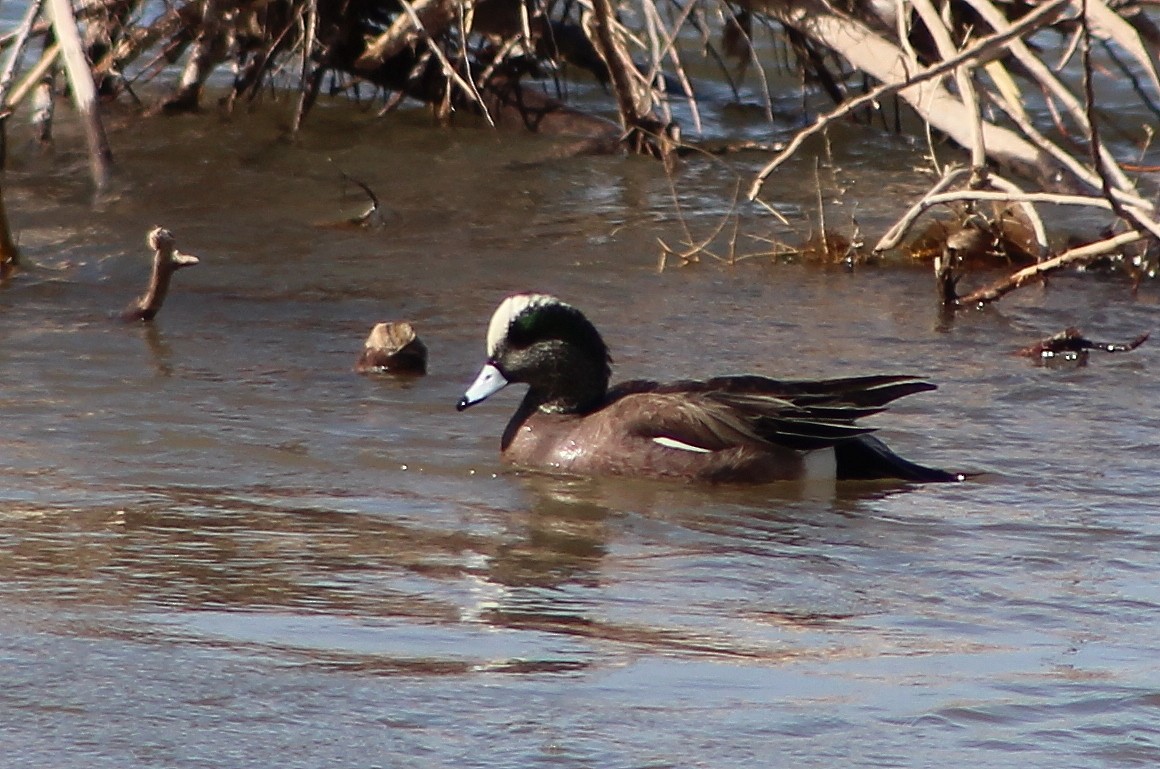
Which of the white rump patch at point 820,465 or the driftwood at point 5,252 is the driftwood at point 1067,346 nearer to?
the white rump patch at point 820,465

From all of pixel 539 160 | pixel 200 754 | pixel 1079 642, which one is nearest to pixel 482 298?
pixel 539 160

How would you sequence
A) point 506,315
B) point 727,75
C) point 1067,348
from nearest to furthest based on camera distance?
1. point 506,315
2. point 1067,348
3. point 727,75

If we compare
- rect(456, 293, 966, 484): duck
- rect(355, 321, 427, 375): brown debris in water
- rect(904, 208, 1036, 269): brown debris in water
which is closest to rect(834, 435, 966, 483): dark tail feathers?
rect(456, 293, 966, 484): duck

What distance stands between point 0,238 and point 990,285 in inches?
168

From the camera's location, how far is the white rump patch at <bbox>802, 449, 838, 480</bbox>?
6680mm

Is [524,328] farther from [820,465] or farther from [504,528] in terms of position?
[504,528]

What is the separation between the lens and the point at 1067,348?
26.5ft

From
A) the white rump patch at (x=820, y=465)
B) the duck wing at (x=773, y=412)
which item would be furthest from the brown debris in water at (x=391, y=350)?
the white rump patch at (x=820, y=465)

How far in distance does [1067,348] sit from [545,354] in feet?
7.33

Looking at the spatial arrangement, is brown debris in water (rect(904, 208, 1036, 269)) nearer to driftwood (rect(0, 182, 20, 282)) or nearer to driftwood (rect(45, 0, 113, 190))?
driftwood (rect(0, 182, 20, 282))

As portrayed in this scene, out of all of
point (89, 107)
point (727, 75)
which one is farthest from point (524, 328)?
point (727, 75)

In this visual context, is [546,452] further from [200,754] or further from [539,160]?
[539,160]

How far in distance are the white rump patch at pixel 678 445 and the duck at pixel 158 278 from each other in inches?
94.2

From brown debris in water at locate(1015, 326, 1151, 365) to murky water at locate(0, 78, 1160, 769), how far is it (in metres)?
0.10
